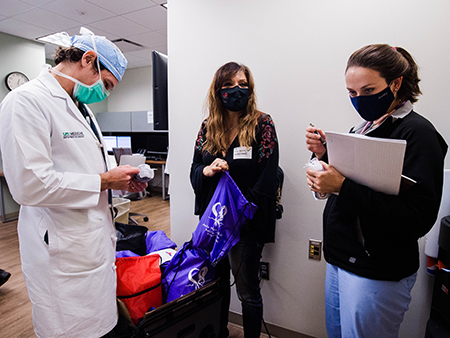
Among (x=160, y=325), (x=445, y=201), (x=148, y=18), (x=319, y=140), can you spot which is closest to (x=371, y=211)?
(x=319, y=140)

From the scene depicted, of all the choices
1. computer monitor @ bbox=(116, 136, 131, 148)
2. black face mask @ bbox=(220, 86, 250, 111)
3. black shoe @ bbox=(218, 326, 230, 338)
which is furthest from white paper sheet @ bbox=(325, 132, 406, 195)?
computer monitor @ bbox=(116, 136, 131, 148)

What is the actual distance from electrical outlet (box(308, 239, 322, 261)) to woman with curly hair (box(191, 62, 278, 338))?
36 centimetres

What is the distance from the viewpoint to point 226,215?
1.30 m

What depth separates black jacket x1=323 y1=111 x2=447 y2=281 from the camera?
773mm

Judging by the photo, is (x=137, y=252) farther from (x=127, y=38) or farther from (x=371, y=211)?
(x=127, y=38)

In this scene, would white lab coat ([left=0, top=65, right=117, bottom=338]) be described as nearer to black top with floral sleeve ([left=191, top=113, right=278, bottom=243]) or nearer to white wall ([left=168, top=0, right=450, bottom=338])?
black top with floral sleeve ([left=191, top=113, right=278, bottom=243])

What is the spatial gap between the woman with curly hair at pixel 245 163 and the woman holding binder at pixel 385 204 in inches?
16.8

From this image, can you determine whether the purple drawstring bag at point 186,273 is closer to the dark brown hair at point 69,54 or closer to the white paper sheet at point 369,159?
the white paper sheet at point 369,159

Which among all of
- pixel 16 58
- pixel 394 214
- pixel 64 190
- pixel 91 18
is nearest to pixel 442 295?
pixel 394 214

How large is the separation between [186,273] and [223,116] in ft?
2.78

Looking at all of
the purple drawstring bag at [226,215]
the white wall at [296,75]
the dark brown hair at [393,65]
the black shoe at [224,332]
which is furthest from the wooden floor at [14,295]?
the dark brown hair at [393,65]

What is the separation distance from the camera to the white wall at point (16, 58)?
412cm

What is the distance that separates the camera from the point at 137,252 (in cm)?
189

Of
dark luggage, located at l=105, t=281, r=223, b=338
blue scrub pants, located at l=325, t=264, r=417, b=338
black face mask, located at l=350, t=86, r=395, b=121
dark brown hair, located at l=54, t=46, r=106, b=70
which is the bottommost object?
dark luggage, located at l=105, t=281, r=223, b=338
